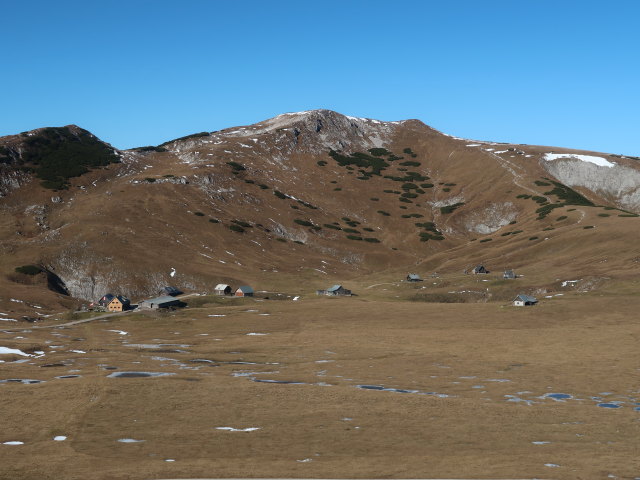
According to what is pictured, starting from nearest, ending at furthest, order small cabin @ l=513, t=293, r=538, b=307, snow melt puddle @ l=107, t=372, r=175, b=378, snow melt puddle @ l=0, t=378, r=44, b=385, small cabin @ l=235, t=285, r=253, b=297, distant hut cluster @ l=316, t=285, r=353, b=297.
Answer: snow melt puddle @ l=0, t=378, r=44, b=385 < snow melt puddle @ l=107, t=372, r=175, b=378 < small cabin @ l=513, t=293, r=538, b=307 < small cabin @ l=235, t=285, r=253, b=297 < distant hut cluster @ l=316, t=285, r=353, b=297

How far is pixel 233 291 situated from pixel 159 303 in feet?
89.7

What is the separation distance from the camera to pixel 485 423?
50.5 meters

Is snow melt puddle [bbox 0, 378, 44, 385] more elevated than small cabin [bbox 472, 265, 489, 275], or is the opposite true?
small cabin [bbox 472, 265, 489, 275]

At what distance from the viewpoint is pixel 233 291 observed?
166 metres

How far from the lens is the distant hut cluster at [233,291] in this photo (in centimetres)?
16125

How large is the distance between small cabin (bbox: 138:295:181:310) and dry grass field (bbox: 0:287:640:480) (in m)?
21.0

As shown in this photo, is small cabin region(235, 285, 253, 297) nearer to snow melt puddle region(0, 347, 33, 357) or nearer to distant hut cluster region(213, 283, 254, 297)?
distant hut cluster region(213, 283, 254, 297)

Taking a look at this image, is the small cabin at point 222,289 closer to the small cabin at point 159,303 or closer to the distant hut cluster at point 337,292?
the small cabin at point 159,303

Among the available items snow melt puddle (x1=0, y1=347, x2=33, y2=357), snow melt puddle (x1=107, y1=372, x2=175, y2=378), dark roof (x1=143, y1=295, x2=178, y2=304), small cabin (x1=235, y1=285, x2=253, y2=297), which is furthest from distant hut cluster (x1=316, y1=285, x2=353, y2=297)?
snow melt puddle (x1=107, y1=372, x2=175, y2=378)

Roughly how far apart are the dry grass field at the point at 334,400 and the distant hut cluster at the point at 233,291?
40387mm

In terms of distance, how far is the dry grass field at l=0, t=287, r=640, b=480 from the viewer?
3925 centimetres

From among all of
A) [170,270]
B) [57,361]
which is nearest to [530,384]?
[57,361]

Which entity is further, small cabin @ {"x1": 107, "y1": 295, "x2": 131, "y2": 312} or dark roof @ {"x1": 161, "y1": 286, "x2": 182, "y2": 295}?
dark roof @ {"x1": 161, "y1": 286, "x2": 182, "y2": 295}

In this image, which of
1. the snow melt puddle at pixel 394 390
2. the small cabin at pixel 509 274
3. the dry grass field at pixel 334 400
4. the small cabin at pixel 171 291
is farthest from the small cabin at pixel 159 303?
the snow melt puddle at pixel 394 390
